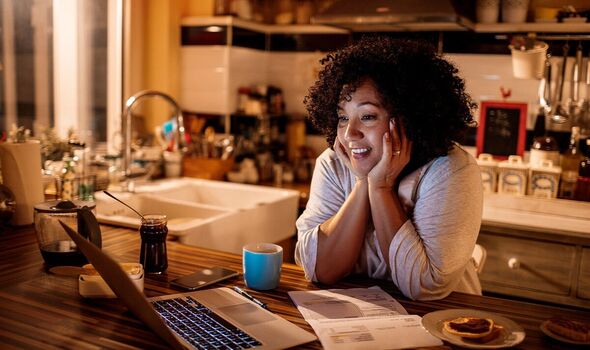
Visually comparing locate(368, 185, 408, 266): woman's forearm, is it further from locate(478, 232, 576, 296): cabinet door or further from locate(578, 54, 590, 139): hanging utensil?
locate(578, 54, 590, 139): hanging utensil

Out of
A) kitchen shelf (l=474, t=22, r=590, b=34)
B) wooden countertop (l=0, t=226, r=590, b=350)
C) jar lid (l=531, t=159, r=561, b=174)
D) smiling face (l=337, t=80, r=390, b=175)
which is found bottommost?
wooden countertop (l=0, t=226, r=590, b=350)

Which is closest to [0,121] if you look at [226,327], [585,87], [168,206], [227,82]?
[168,206]

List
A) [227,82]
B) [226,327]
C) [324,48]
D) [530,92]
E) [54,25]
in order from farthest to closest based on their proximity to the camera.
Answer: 1. [324,48]
2. [227,82]
3. [530,92]
4. [54,25]
5. [226,327]

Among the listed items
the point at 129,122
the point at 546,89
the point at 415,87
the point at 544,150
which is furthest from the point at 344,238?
the point at 546,89

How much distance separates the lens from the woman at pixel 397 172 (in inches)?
61.0

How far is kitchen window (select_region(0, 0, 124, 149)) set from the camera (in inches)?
115

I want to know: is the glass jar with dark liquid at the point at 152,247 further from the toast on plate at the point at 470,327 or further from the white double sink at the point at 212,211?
the toast on plate at the point at 470,327

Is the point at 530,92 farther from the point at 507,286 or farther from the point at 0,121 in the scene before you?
the point at 0,121

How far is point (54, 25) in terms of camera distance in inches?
123

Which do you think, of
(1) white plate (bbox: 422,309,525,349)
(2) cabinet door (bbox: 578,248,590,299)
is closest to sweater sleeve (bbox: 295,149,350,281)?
(1) white plate (bbox: 422,309,525,349)

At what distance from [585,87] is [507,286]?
1.15 meters

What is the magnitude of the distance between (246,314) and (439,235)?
20.6 inches

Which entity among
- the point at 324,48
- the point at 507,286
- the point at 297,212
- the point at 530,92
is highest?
the point at 324,48

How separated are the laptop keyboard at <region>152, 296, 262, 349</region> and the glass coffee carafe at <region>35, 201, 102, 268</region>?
401 millimetres
